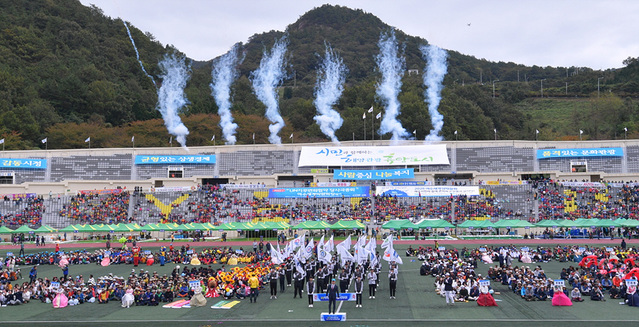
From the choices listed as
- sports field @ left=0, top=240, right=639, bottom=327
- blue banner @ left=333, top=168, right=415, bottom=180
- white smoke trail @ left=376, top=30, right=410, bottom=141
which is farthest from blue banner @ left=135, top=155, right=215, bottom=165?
sports field @ left=0, top=240, right=639, bottom=327

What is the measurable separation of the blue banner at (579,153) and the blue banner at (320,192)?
21.0 metres

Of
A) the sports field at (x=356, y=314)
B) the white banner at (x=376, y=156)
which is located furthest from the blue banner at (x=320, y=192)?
the sports field at (x=356, y=314)

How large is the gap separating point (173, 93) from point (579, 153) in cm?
6078

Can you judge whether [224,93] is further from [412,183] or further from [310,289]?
[310,289]

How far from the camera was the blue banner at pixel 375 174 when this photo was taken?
62250 millimetres

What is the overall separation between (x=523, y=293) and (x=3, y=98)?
3095 inches

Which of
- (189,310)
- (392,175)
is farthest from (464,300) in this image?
(392,175)

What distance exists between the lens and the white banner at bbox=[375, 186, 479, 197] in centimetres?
5678

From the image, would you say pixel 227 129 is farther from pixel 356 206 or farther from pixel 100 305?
pixel 100 305

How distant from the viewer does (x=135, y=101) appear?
90.4m

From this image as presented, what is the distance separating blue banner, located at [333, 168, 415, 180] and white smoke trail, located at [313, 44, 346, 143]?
280 inches

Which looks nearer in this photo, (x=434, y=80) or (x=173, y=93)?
(x=434, y=80)

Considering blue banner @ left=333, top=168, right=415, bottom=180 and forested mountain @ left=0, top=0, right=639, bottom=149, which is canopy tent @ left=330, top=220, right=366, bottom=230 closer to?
blue banner @ left=333, top=168, right=415, bottom=180

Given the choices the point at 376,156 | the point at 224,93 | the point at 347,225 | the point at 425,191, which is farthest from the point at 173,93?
the point at 347,225
